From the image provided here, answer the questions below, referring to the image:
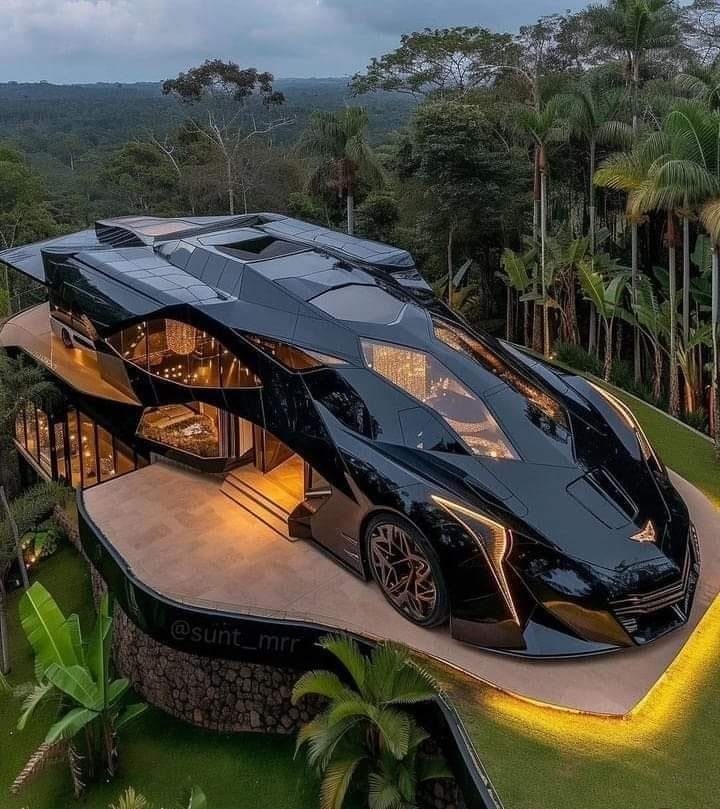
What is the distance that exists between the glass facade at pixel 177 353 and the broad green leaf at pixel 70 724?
14.7 ft

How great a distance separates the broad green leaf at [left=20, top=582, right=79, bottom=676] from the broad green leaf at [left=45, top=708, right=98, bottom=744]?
0.57m

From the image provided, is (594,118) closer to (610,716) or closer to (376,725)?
(610,716)

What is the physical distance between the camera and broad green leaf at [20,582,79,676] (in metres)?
7.03

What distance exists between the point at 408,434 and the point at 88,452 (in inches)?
349

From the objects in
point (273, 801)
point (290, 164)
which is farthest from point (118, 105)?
point (273, 801)

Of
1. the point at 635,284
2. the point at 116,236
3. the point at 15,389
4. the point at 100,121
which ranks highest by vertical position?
the point at 100,121

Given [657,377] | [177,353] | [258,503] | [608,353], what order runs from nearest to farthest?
[258,503] < [177,353] < [608,353] < [657,377]

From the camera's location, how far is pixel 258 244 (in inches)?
442

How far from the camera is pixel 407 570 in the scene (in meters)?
7.09

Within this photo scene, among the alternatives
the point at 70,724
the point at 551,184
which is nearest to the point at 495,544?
the point at 70,724

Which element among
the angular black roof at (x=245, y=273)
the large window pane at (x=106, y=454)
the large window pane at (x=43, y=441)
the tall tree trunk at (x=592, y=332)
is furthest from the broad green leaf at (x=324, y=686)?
the tall tree trunk at (x=592, y=332)

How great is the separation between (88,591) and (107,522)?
9.74 feet

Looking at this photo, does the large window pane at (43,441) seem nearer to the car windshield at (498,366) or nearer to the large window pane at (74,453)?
the large window pane at (74,453)

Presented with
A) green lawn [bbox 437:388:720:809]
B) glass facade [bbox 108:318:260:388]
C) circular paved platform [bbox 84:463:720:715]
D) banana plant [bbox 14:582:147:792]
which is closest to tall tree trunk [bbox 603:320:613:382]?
circular paved platform [bbox 84:463:720:715]
